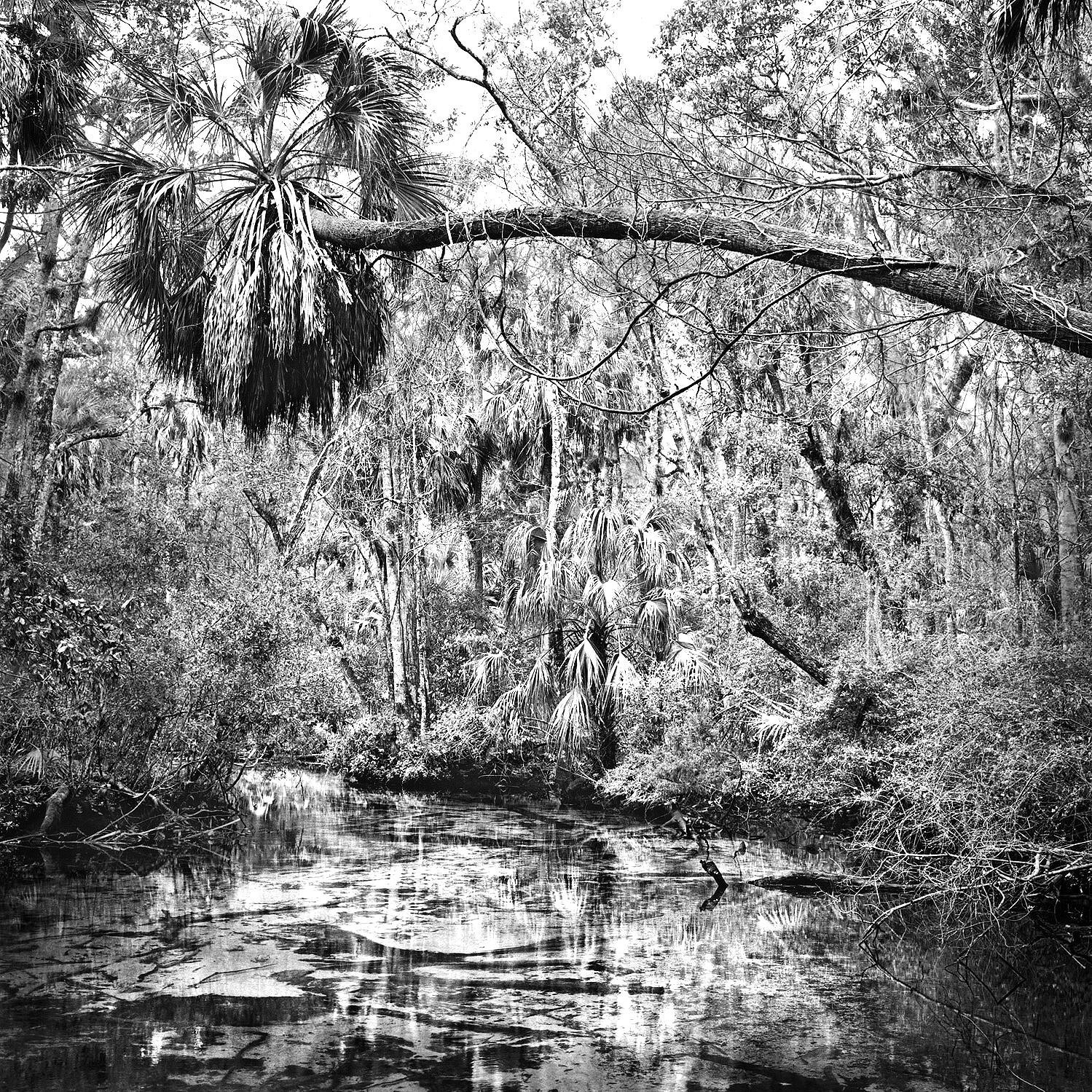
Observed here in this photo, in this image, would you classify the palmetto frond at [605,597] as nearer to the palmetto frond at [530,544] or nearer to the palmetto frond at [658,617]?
the palmetto frond at [658,617]

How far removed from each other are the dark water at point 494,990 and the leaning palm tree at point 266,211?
367 cm

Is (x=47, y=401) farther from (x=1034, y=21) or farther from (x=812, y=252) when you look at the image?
(x=1034, y=21)

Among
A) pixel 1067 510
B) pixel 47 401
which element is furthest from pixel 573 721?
pixel 47 401

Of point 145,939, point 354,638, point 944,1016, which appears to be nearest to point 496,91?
point 944,1016

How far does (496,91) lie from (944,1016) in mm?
6148

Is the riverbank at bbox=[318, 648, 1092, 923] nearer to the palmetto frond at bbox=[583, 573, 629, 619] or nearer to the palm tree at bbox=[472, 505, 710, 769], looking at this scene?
the palm tree at bbox=[472, 505, 710, 769]

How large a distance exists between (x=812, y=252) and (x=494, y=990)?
503cm

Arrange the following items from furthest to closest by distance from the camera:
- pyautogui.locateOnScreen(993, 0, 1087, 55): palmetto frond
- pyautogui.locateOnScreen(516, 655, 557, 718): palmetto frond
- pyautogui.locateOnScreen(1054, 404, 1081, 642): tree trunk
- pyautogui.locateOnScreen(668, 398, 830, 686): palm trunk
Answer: pyautogui.locateOnScreen(516, 655, 557, 718): palmetto frond → pyautogui.locateOnScreen(668, 398, 830, 686): palm trunk → pyautogui.locateOnScreen(1054, 404, 1081, 642): tree trunk → pyautogui.locateOnScreen(993, 0, 1087, 55): palmetto frond

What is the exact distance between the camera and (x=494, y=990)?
6.79 meters

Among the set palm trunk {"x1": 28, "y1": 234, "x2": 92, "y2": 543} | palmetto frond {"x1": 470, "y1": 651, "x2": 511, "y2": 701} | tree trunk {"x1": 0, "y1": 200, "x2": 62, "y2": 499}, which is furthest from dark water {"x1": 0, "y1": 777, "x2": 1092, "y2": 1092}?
palmetto frond {"x1": 470, "y1": 651, "x2": 511, "y2": 701}

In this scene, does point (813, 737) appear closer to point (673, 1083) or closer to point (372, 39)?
point (673, 1083)

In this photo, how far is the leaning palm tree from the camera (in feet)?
20.8

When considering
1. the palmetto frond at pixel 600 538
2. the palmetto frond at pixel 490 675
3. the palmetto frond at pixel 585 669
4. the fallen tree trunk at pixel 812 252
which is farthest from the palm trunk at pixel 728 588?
the fallen tree trunk at pixel 812 252

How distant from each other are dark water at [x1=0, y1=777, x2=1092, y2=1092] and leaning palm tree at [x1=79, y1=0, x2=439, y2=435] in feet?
12.0
